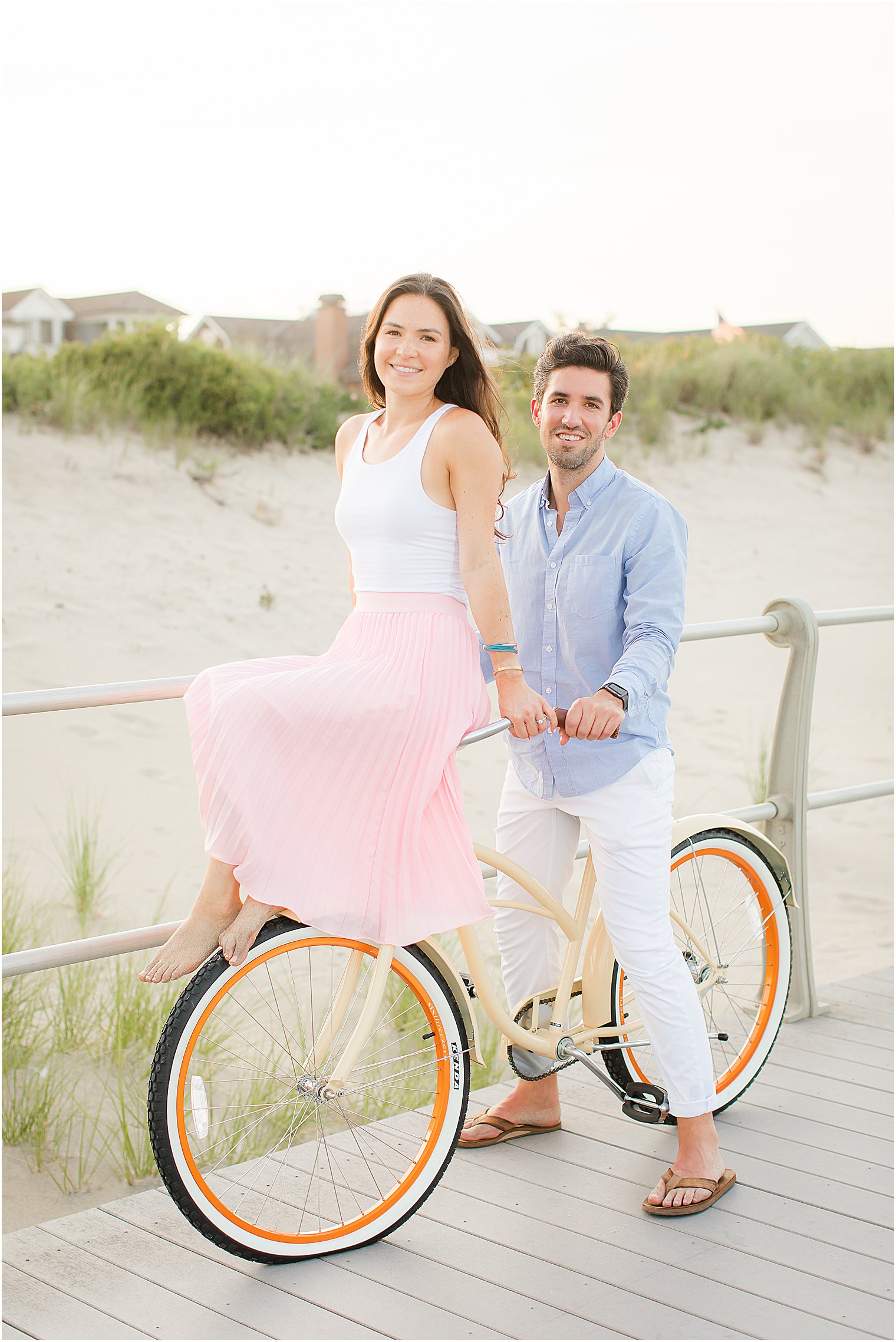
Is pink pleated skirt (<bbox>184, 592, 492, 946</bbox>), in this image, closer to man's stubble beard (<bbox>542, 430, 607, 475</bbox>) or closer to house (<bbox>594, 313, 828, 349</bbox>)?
man's stubble beard (<bbox>542, 430, 607, 475</bbox>)

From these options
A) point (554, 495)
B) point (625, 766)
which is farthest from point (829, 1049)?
point (554, 495)

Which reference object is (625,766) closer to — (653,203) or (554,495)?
(554,495)

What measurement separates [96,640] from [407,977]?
7.70 meters

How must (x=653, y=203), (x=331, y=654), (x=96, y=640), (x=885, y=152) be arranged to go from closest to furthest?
(x=331, y=654) → (x=96, y=640) → (x=885, y=152) → (x=653, y=203)

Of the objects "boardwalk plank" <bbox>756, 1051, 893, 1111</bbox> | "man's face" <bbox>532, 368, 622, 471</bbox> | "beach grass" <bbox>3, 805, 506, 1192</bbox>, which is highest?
"man's face" <bbox>532, 368, 622, 471</bbox>

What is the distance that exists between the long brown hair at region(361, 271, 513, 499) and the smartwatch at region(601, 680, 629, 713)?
1.28ft

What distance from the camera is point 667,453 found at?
50.1 ft

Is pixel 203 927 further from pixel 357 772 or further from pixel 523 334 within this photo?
pixel 523 334

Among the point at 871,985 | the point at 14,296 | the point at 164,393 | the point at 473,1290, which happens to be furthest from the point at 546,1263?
the point at 14,296

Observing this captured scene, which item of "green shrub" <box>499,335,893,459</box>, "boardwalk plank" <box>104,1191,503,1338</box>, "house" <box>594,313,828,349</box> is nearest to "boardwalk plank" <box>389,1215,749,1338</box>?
"boardwalk plank" <box>104,1191,503,1338</box>

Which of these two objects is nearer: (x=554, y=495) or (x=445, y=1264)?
(x=445, y=1264)

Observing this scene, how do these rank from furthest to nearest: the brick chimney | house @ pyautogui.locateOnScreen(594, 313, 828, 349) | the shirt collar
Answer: house @ pyautogui.locateOnScreen(594, 313, 828, 349) → the brick chimney → the shirt collar

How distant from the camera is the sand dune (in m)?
6.80

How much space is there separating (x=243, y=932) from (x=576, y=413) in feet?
3.63
